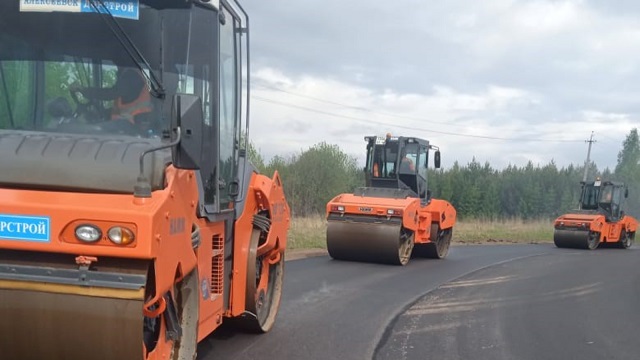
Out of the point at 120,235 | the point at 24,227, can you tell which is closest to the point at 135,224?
the point at 120,235

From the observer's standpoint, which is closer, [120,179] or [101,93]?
[120,179]

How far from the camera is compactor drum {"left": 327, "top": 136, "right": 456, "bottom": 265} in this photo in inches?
540

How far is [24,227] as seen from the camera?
3221 mm

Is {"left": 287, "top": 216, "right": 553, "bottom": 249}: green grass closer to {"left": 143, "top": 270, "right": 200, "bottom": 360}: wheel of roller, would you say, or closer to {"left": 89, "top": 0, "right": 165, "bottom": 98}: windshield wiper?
{"left": 143, "top": 270, "right": 200, "bottom": 360}: wheel of roller

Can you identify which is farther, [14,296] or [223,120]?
[223,120]

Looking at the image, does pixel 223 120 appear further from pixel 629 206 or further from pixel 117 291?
pixel 629 206

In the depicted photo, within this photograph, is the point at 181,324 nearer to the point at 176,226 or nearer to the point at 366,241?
the point at 176,226

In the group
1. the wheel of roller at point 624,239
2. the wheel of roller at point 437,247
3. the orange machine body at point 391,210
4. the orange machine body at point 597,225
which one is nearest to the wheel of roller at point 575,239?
the orange machine body at point 597,225

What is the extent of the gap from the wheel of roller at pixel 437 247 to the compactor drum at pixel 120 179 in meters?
11.0

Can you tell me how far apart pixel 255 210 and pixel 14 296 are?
280cm

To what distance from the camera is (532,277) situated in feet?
42.3

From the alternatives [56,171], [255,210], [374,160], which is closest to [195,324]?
[56,171]

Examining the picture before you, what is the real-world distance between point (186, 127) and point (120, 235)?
0.67 m

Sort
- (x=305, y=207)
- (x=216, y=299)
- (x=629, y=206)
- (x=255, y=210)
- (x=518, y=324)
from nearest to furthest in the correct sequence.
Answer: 1. (x=216, y=299)
2. (x=255, y=210)
3. (x=518, y=324)
4. (x=305, y=207)
5. (x=629, y=206)
